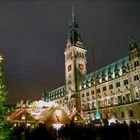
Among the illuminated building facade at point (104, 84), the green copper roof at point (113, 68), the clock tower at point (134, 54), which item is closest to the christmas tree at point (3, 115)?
the illuminated building facade at point (104, 84)

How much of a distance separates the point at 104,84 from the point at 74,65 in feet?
69.5

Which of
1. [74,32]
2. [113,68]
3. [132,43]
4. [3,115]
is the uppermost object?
[74,32]

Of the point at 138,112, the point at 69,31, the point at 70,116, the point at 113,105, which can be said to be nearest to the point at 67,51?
the point at 69,31

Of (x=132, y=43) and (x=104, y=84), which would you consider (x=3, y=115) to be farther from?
(x=104, y=84)

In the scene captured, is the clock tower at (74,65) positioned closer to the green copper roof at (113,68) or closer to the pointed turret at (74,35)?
the pointed turret at (74,35)

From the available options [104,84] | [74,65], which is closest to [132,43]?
[104,84]

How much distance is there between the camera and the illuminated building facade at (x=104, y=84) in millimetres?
65750

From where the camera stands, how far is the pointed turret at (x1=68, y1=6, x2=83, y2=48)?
333 feet

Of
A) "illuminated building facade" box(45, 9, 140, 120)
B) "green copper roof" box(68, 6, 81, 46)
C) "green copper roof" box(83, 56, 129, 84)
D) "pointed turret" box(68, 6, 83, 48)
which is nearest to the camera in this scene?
"illuminated building facade" box(45, 9, 140, 120)

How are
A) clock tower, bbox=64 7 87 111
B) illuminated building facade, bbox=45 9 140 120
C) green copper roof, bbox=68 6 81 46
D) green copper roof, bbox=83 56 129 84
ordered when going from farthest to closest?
1. green copper roof, bbox=68 6 81 46
2. clock tower, bbox=64 7 87 111
3. green copper roof, bbox=83 56 129 84
4. illuminated building facade, bbox=45 9 140 120

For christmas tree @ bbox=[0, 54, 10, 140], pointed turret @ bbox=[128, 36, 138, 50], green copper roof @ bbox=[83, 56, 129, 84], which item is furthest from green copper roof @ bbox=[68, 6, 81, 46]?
christmas tree @ bbox=[0, 54, 10, 140]

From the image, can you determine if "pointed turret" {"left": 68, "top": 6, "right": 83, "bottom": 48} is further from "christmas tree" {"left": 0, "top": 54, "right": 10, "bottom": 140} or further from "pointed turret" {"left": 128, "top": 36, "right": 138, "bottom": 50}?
"christmas tree" {"left": 0, "top": 54, "right": 10, "bottom": 140}

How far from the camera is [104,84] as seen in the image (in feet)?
260

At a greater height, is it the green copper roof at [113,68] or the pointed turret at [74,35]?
the pointed turret at [74,35]
